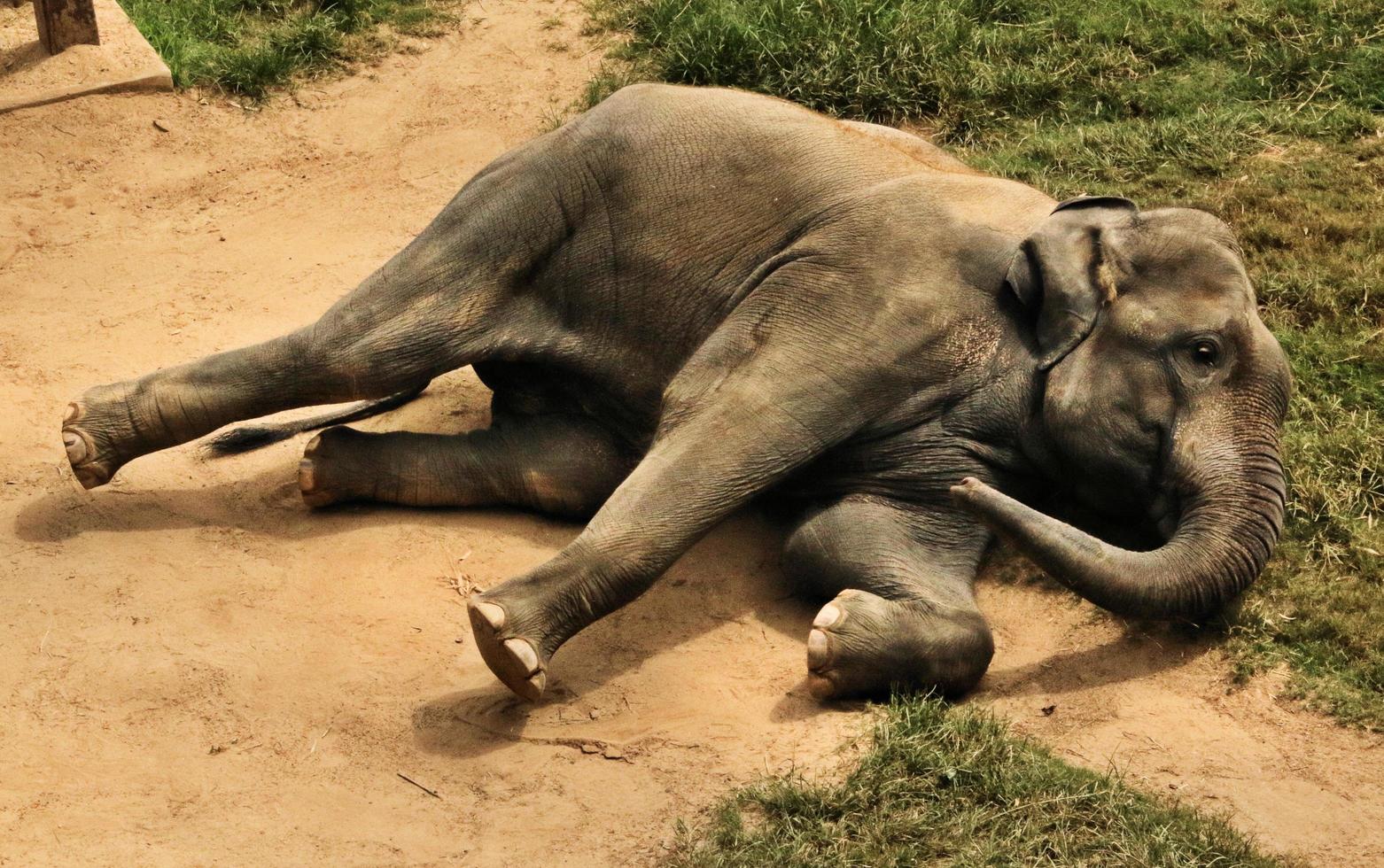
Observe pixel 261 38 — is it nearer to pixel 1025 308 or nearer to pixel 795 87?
pixel 795 87

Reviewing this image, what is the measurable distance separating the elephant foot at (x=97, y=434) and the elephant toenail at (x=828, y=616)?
2.57 metres

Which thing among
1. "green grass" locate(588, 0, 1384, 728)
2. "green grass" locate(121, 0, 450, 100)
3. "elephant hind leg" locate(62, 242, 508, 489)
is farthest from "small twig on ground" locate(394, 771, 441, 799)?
"green grass" locate(121, 0, 450, 100)

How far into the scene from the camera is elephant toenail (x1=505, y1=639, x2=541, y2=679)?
4863 millimetres

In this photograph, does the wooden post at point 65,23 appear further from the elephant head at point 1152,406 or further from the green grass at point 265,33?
the elephant head at point 1152,406

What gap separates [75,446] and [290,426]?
3.58 feet

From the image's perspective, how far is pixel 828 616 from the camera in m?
5.05

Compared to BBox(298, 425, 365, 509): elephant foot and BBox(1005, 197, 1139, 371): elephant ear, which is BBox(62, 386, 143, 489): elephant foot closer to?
BBox(298, 425, 365, 509): elephant foot

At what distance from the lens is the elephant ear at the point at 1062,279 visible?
5.47 meters

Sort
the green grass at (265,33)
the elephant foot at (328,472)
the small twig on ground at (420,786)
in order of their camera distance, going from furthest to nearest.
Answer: the green grass at (265,33)
the elephant foot at (328,472)
the small twig on ground at (420,786)

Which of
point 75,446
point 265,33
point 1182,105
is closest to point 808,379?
point 75,446

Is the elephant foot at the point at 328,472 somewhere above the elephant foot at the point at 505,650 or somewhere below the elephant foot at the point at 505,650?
below

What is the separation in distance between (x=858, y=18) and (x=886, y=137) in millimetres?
2936

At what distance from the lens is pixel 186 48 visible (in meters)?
9.60

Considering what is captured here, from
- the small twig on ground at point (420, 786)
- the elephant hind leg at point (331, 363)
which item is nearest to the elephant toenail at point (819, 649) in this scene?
the small twig on ground at point (420, 786)
